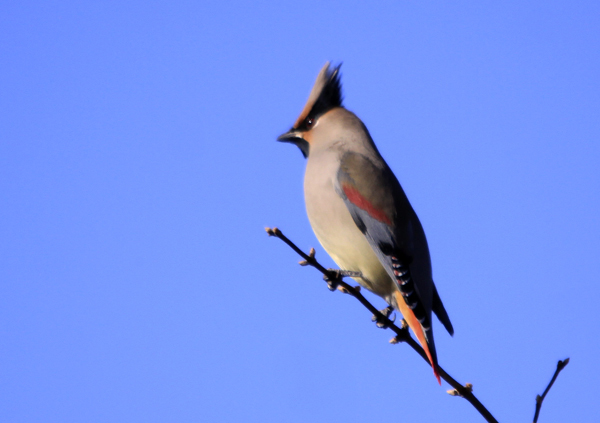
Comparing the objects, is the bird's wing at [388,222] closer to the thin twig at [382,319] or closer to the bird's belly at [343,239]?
the bird's belly at [343,239]

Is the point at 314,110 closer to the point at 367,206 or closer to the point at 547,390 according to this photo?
the point at 367,206

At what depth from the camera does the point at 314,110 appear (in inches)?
155

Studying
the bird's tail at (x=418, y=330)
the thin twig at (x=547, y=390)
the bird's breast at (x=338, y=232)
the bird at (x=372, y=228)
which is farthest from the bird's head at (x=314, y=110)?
the thin twig at (x=547, y=390)

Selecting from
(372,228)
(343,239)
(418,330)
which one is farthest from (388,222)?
(418,330)

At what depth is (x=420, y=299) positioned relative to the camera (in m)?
3.02

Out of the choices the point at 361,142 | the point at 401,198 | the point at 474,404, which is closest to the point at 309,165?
the point at 361,142

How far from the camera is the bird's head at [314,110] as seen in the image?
3.93 m

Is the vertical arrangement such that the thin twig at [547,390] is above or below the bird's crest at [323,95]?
below

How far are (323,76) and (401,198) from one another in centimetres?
100

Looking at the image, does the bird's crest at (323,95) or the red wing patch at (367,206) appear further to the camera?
the bird's crest at (323,95)

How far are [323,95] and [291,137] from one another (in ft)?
1.01

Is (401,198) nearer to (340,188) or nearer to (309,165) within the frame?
(340,188)

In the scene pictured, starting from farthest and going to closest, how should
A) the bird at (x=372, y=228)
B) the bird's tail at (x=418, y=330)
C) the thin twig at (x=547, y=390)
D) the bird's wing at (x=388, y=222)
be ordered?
the bird at (x=372, y=228) → the bird's wing at (x=388, y=222) → the bird's tail at (x=418, y=330) → the thin twig at (x=547, y=390)

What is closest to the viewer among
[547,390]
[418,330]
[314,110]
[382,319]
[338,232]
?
[547,390]
